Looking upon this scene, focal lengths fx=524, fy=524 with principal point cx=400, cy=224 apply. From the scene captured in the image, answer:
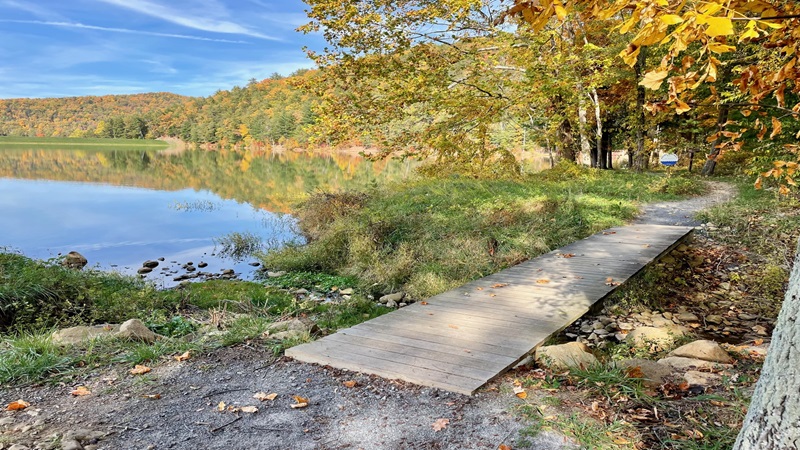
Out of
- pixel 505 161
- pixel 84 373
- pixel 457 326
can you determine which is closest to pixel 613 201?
pixel 505 161

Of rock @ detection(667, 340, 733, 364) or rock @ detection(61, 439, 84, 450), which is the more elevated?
rock @ detection(61, 439, 84, 450)

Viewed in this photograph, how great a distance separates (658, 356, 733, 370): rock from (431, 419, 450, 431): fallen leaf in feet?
5.94

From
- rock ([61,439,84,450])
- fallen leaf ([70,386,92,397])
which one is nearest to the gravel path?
fallen leaf ([70,386,92,397])

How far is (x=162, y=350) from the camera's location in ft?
13.7

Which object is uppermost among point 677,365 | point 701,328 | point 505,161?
point 505,161

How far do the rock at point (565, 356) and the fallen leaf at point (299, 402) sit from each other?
170 cm

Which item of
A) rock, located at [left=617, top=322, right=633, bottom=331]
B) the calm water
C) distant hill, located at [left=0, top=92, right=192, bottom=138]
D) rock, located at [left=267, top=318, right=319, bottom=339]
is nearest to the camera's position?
rock, located at [left=267, top=318, right=319, bottom=339]

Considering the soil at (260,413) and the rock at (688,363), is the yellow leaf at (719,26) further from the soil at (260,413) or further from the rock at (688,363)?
the rock at (688,363)

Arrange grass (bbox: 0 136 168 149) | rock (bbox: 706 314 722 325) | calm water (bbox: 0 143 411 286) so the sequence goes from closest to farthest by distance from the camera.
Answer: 1. rock (bbox: 706 314 722 325)
2. calm water (bbox: 0 143 411 286)
3. grass (bbox: 0 136 168 149)

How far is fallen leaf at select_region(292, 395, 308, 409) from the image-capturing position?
10.4 feet

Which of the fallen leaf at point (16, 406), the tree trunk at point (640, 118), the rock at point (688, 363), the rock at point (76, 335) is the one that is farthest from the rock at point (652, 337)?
the tree trunk at point (640, 118)

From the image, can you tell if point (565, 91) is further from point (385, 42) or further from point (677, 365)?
point (677, 365)

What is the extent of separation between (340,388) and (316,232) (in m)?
10.1

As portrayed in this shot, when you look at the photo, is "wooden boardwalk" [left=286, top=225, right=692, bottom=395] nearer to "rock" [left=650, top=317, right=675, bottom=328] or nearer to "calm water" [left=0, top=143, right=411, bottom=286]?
"rock" [left=650, top=317, right=675, bottom=328]
